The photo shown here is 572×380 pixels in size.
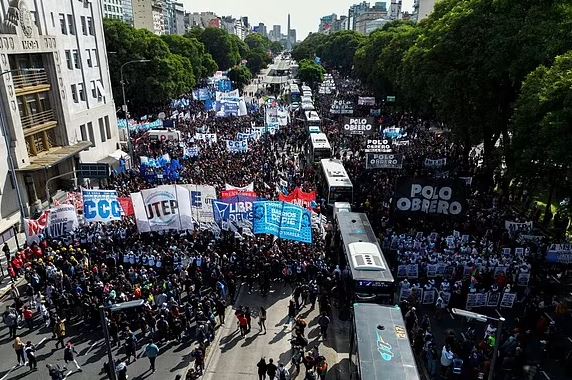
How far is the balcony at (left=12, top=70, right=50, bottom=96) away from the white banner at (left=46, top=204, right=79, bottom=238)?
44.9 feet

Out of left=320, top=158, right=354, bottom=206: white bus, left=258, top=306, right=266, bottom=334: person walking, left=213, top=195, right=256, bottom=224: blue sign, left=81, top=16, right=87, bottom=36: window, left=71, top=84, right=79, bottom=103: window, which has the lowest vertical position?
left=258, top=306, right=266, bottom=334: person walking

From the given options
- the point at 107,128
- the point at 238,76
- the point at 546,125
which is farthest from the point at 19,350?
the point at 238,76

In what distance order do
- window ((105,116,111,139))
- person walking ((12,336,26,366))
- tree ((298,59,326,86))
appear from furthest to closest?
tree ((298,59,326,86)) < window ((105,116,111,139)) < person walking ((12,336,26,366))

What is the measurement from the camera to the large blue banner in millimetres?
20094

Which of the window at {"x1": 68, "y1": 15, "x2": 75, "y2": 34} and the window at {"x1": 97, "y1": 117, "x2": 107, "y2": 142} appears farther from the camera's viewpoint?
the window at {"x1": 97, "y1": 117, "x2": 107, "y2": 142}

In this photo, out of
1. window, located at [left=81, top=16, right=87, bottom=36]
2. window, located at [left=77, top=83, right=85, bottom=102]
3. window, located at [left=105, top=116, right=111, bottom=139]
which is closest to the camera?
window, located at [left=77, top=83, right=85, bottom=102]

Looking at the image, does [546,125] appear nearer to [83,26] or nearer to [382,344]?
[382,344]

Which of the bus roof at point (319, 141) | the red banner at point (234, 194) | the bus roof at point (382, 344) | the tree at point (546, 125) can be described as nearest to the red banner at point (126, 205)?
the red banner at point (234, 194)

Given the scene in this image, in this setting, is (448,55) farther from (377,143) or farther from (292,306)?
(292,306)

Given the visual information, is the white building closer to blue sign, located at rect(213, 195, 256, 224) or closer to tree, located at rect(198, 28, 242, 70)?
blue sign, located at rect(213, 195, 256, 224)

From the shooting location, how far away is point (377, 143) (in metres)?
33.8

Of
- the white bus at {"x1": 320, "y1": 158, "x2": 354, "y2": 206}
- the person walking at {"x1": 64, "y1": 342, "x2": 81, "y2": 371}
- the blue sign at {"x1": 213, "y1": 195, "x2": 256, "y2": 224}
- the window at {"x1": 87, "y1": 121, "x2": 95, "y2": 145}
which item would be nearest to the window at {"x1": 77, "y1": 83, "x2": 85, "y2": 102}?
the window at {"x1": 87, "y1": 121, "x2": 95, "y2": 145}

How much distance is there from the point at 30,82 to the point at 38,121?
2.77m

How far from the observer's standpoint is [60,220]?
21797 mm
